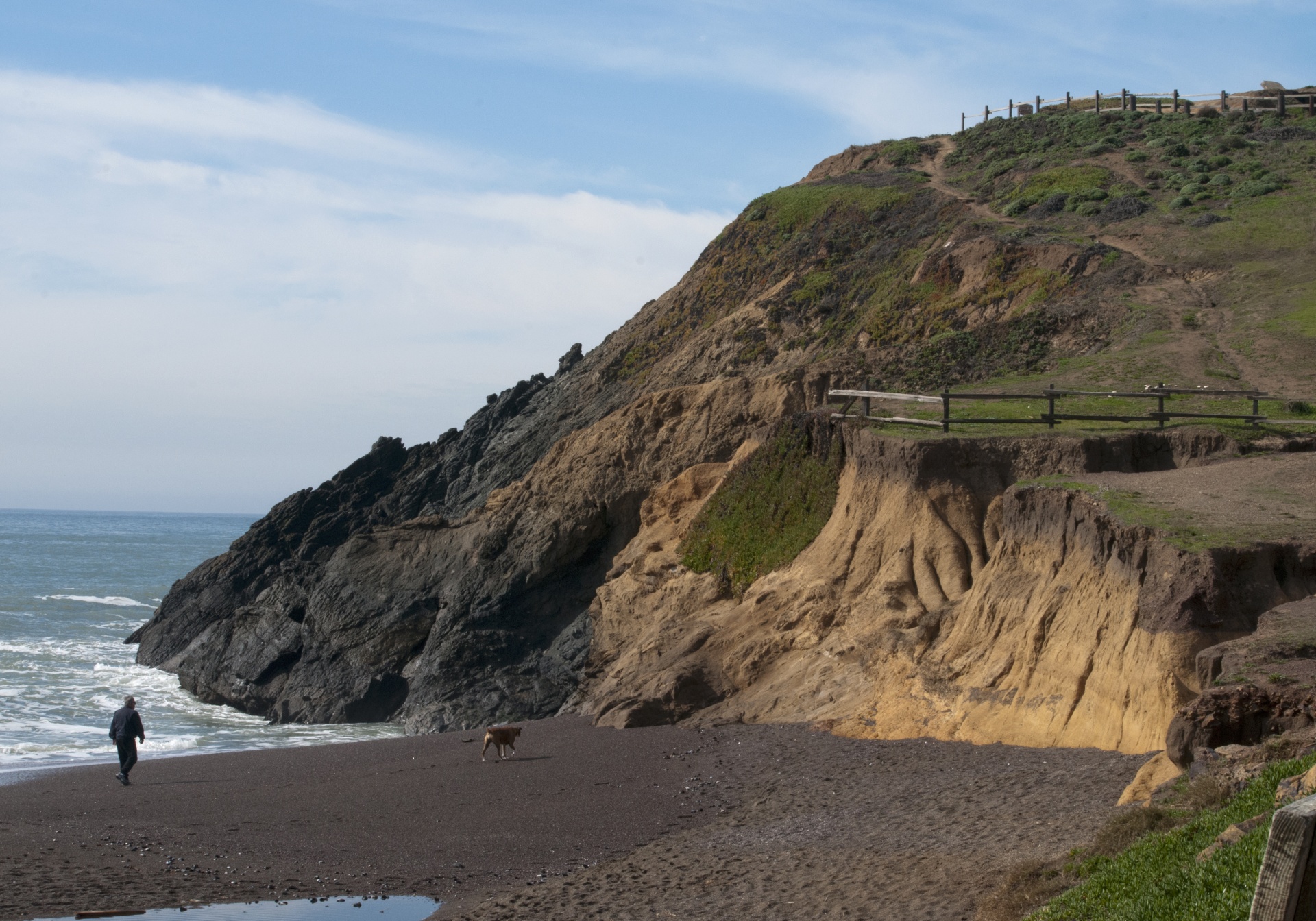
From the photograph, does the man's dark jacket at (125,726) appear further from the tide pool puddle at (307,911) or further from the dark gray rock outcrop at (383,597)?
the dark gray rock outcrop at (383,597)

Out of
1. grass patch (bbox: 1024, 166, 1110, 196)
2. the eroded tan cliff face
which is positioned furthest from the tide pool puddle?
grass patch (bbox: 1024, 166, 1110, 196)

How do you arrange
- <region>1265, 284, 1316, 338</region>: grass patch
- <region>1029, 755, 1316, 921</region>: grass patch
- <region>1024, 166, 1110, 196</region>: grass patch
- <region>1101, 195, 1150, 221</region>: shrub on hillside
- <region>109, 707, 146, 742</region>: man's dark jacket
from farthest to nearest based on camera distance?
1. <region>1024, 166, 1110, 196</region>: grass patch
2. <region>1101, 195, 1150, 221</region>: shrub on hillside
3. <region>1265, 284, 1316, 338</region>: grass patch
4. <region>109, 707, 146, 742</region>: man's dark jacket
5. <region>1029, 755, 1316, 921</region>: grass patch

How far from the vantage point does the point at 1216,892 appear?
260 inches

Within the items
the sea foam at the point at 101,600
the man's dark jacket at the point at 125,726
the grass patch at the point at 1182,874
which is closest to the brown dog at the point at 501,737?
the man's dark jacket at the point at 125,726

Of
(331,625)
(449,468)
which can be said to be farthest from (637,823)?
(449,468)

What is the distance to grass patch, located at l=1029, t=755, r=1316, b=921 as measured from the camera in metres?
6.55

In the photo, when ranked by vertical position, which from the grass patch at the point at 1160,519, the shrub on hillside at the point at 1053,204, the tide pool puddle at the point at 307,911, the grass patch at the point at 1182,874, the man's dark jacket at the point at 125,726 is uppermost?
the shrub on hillside at the point at 1053,204

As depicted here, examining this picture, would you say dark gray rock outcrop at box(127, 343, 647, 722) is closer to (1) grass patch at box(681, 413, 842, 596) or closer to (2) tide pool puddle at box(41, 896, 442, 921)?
(1) grass patch at box(681, 413, 842, 596)

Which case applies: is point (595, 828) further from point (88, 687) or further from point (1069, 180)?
point (1069, 180)

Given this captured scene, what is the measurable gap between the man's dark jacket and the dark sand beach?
0.84m

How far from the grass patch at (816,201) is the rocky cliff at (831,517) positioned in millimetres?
170

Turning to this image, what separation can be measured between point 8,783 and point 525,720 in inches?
418

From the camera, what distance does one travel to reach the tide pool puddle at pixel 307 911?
1209 centimetres

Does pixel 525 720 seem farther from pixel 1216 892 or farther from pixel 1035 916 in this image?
pixel 1216 892
